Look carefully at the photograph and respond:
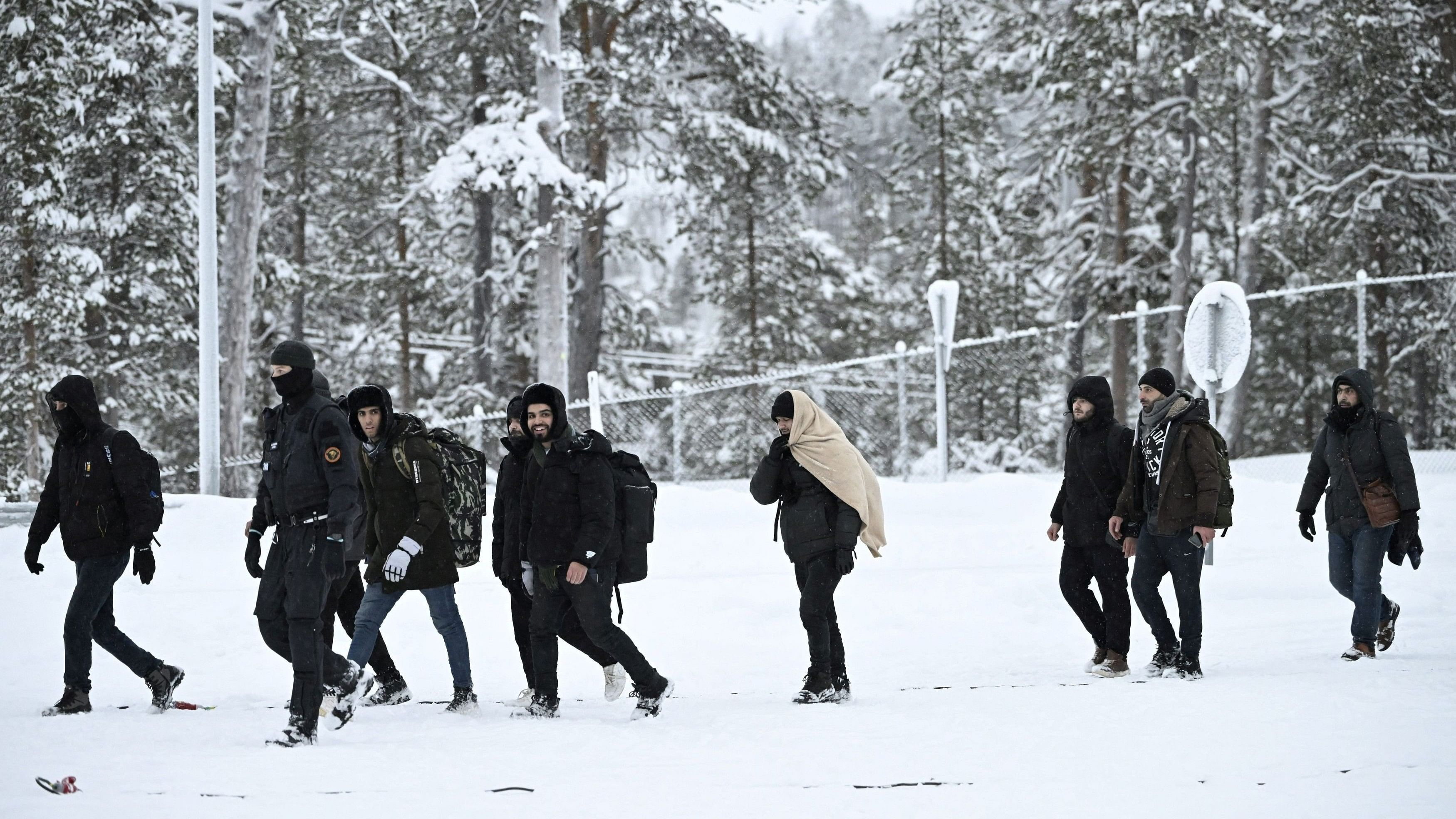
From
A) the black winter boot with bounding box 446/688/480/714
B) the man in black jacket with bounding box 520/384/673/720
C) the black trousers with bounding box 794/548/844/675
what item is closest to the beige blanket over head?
the black trousers with bounding box 794/548/844/675

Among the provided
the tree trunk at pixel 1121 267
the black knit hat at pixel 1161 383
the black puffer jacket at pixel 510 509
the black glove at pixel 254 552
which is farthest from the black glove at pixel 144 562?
the tree trunk at pixel 1121 267

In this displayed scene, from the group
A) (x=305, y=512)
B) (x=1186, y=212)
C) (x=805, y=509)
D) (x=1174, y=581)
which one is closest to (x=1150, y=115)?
(x=1186, y=212)

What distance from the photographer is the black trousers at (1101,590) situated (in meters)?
8.03

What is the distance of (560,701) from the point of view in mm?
7867

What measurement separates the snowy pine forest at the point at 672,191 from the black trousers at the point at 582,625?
1116 centimetres

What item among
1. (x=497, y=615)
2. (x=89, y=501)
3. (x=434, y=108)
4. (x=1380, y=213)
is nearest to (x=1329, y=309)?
(x=1380, y=213)

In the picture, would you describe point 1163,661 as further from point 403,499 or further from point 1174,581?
point 403,499

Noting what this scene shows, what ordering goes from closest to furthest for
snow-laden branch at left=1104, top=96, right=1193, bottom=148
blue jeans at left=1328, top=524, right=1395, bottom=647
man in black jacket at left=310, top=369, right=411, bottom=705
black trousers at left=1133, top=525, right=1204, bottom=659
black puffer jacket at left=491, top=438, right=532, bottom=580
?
1. man in black jacket at left=310, top=369, right=411, bottom=705
2. black puffer jacket at left=491, top=438, right=532, bottom=580
3. black trousers at left=1133, top=525, right=1204, bottom=659
4. blue jeans at left=1328, top=524, right=1395, bottom=647
5. snow-laden branch at left=1104, top=96, right=1193, bottom=148

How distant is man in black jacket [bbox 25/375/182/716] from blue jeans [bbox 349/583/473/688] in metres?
1.20

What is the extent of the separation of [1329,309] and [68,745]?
25761mm

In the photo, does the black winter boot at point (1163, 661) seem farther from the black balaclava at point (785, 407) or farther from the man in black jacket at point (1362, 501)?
the black balaclava at point (785, 407)

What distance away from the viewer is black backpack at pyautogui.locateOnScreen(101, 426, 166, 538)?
724cm

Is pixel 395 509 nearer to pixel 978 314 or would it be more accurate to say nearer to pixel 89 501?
pixel 89 501

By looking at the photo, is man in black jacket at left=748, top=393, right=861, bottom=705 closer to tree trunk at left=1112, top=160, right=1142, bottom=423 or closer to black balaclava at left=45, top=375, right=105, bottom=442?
black balaclava at left=45, top=375, right=105, bottom=442
